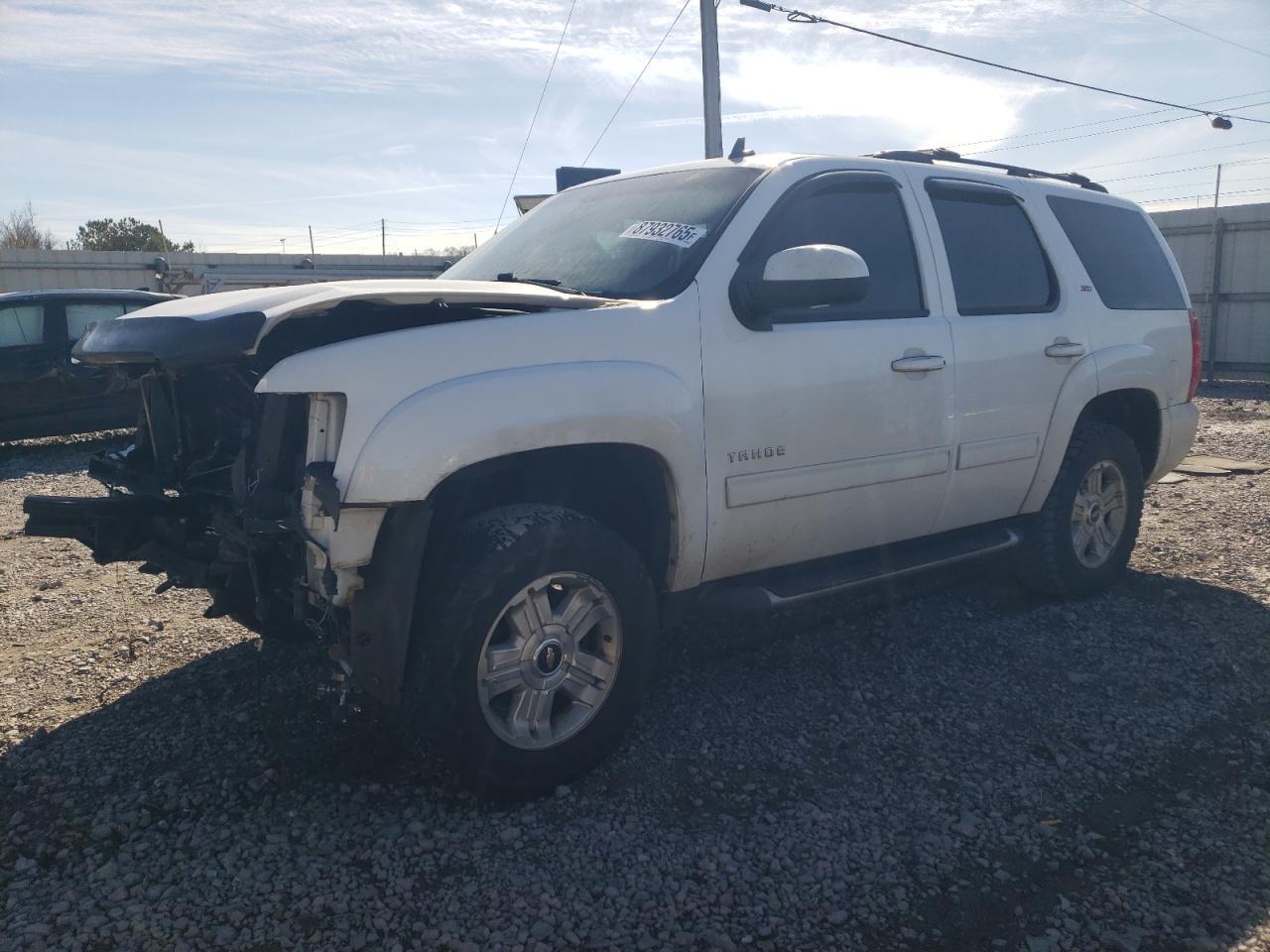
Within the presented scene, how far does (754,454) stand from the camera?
3.58 meters

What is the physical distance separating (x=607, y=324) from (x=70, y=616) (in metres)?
3.27

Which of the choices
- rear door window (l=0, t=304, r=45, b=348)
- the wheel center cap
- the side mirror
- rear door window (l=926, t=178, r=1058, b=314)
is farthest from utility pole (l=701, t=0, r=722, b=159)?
the wheel center cap

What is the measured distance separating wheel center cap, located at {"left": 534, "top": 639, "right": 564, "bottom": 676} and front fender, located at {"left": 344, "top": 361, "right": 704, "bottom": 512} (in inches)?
24.1

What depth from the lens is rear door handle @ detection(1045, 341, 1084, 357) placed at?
4707 millimetres

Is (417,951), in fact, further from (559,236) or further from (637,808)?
(559,236)

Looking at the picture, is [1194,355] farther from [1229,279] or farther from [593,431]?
[1229,279]

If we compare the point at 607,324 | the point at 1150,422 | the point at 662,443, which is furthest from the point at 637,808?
the point at 1150,422

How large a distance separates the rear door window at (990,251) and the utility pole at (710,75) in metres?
10.0

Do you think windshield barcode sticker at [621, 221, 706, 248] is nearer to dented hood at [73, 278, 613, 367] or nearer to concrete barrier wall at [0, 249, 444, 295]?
dented hood at [73, 278, 613, 367]

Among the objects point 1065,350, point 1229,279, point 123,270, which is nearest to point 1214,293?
point 1229,279

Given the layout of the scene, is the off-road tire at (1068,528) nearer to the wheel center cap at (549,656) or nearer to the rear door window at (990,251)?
the rear door window at (990,251)

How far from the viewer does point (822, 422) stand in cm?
377

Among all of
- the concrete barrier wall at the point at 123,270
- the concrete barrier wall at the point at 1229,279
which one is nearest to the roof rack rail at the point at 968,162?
the concrete barrier wall at the point at 1229,279

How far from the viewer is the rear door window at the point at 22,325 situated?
32.6 feet
